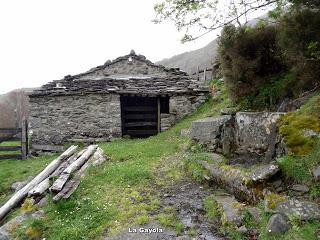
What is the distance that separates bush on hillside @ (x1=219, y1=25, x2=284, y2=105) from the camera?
8641 mm

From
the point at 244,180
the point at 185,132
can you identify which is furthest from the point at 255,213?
the point at 185,132

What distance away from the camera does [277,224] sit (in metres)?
4.15

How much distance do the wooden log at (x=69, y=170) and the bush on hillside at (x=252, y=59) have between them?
4.90 m

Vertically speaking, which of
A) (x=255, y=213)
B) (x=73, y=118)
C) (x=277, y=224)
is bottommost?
(x=73, y=118)

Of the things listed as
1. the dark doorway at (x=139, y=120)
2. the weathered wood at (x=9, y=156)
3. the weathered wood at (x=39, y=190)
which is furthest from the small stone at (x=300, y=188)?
the weathered wood at (x=9, y=156)

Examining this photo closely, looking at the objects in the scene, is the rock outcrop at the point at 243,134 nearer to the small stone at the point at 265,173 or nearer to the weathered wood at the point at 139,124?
the small stone at the point at 265,173

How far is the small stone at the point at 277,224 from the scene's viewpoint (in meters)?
4.07

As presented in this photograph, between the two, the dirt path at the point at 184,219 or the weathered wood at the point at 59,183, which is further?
the weathered wood at the point at 59,183

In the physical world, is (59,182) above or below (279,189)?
below

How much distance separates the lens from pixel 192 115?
15695mm

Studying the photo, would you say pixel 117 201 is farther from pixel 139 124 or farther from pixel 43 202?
pixel 139 124

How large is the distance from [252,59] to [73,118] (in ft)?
33.0

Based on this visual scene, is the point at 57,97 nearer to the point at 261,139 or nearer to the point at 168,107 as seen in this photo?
the point at 168,107

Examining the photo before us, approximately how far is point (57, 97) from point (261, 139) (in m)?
12.0
